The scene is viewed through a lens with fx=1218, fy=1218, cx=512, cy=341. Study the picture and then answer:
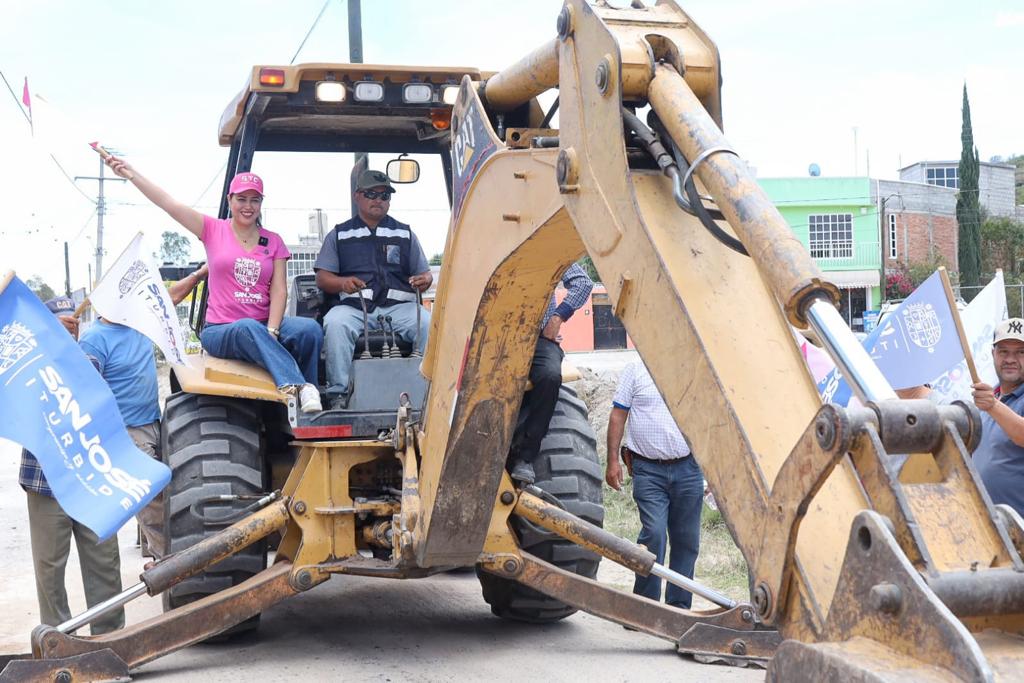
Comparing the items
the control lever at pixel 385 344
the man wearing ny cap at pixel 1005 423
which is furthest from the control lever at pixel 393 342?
the man wearing ny cap at pixel 1005 423

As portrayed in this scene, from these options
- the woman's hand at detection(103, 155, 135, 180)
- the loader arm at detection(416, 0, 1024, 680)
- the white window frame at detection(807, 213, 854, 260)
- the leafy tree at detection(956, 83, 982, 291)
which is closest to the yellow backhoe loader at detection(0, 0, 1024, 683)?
the loader arm at detection(416, 0, 1024, 680)

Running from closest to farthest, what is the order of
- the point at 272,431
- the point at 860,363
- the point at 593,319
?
the point at 860,363 → the point at 272,431 → the point at 593,319

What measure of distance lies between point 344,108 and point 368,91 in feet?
0.93

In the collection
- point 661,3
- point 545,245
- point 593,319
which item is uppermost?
point 661,3

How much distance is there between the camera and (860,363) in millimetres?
2543

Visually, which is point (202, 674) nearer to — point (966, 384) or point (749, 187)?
point (749, 187)

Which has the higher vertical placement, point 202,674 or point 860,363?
point 860,363

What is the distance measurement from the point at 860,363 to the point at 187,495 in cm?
432

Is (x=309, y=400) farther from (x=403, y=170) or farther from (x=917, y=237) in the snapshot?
(x=917, y=237)

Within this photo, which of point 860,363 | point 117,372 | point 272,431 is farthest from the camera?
point 117,372

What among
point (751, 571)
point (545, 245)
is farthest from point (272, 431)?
point (751, 571)

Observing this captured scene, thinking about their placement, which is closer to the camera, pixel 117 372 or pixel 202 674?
pixel 202 674

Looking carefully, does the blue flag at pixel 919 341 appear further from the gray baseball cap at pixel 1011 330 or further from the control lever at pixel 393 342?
the control lever at pixel 393 342

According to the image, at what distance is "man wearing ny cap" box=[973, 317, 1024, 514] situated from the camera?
18.1 ft
